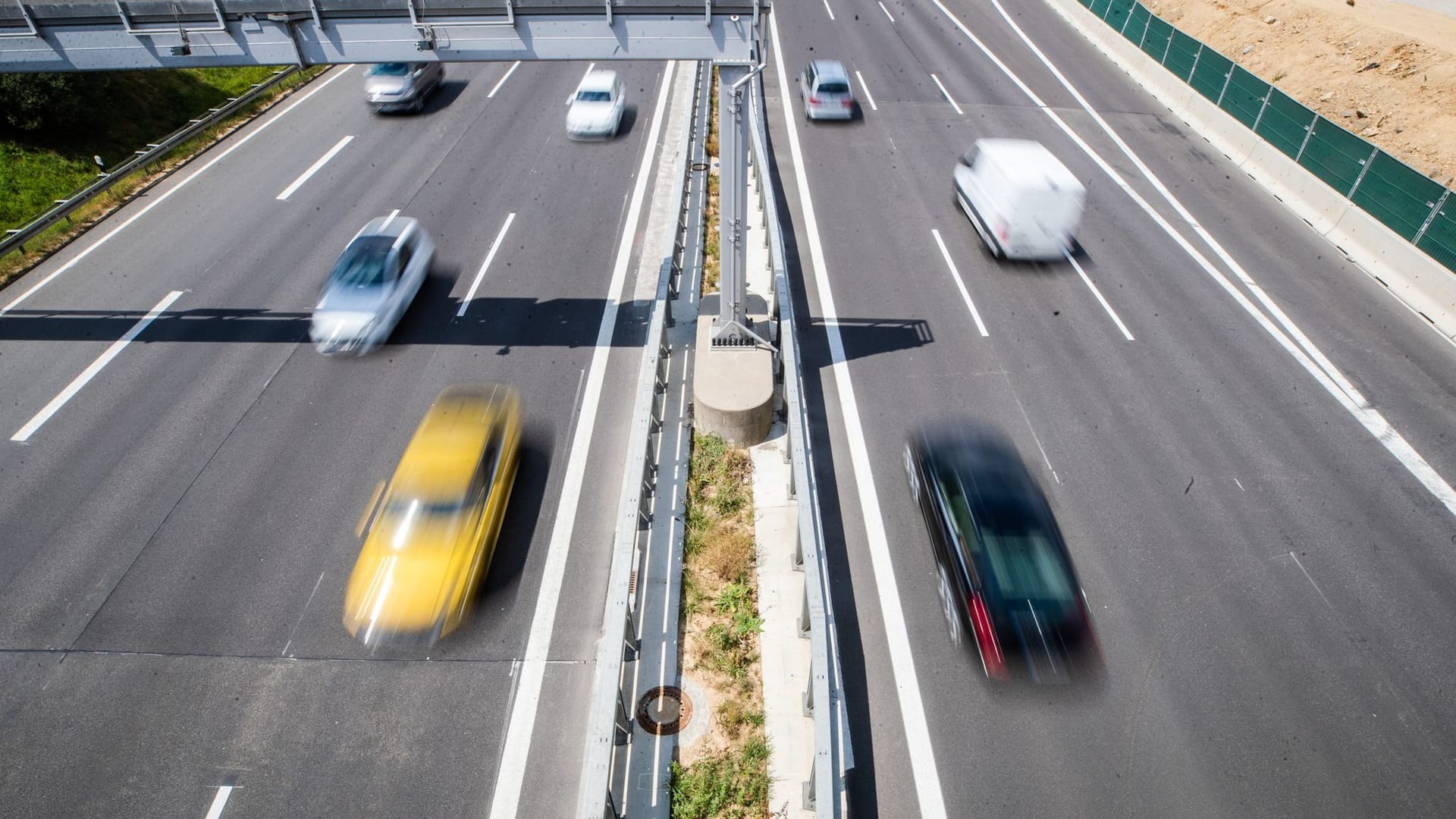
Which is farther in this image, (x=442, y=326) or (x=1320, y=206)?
(x=1320, y=206)

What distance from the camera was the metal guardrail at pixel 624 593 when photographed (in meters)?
7.79

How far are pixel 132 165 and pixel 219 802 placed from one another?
73.8 ft

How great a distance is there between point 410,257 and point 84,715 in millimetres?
11061

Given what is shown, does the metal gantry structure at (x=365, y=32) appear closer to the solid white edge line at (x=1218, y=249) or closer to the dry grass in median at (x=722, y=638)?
the dry grass in median at (x=722, y=638)

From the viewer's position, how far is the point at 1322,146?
20.8m

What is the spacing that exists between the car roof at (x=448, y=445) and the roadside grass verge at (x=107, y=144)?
12479mm

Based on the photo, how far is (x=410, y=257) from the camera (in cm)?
1725

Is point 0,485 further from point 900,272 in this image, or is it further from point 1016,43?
point 1016,43

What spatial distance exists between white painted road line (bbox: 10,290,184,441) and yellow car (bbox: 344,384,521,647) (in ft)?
27.0

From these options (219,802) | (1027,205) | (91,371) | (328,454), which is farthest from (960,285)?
(91,371)

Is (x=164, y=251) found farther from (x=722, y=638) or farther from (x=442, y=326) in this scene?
(x=722, y=638)

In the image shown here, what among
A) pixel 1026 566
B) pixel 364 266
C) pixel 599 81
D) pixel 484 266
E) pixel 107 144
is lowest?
pixel 484 266

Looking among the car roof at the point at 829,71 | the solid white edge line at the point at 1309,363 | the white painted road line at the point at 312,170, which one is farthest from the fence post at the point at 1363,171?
the white painted road line at the point at 312,170

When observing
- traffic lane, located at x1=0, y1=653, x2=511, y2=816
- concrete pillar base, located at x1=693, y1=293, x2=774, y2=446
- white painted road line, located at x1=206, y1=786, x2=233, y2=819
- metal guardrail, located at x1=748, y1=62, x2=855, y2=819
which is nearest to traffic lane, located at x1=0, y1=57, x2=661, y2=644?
traffic lane, located at x1=0, y1=653, x2=511, y2=816
